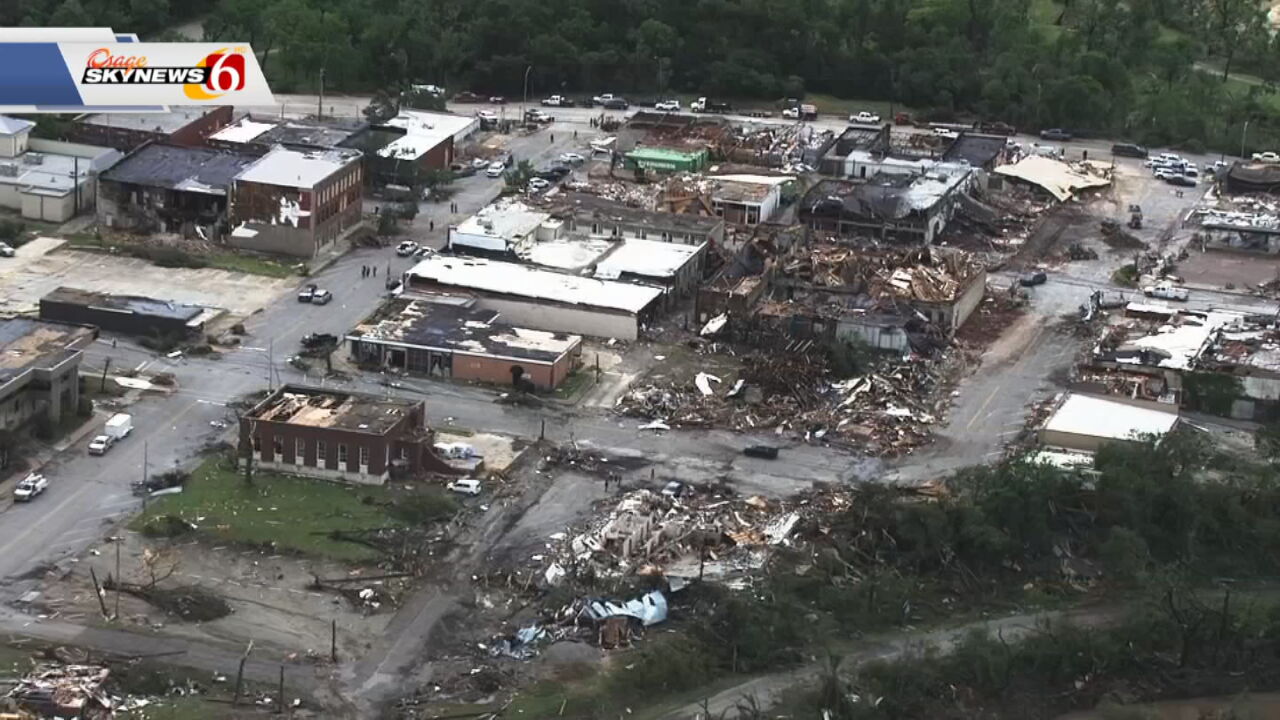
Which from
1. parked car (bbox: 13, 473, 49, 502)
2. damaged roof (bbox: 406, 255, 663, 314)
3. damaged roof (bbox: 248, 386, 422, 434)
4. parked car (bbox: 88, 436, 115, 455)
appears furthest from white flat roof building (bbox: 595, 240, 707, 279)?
parked car (bbox: 13, 473, 49, 502)

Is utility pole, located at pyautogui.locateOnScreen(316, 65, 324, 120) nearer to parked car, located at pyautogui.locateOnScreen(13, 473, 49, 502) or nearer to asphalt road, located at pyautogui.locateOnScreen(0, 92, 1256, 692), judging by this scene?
asphalt road, located at pyautogui.locateOnScreen(0, 92, 1256, 692)

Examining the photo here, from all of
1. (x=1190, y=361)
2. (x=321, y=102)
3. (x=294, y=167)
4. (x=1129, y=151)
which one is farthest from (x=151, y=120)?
(x=1190, y=361)

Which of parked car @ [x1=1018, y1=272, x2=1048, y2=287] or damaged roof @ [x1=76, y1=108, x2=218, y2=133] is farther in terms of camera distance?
damaged roof @ [x1=76, y1=108, x2=218, y2=133]

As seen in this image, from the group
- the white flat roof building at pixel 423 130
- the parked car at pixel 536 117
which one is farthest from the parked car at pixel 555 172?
the parked car at pixel 536 117

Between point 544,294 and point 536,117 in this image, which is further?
point 536,117

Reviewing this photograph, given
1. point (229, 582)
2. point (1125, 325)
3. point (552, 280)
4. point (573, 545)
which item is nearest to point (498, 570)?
point (573, 545)

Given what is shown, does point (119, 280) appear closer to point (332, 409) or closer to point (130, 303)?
point (130, 303)

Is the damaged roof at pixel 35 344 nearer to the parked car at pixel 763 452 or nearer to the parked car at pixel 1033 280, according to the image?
the parked car at pixel 763 452
